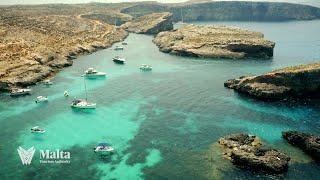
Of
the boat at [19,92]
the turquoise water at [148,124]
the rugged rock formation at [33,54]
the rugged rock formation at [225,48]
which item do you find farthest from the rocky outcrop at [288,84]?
the rugged rock formation at [33,54]

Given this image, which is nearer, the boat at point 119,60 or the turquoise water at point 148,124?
the turquoise water at point 148,124

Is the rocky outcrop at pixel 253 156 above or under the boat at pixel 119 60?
under

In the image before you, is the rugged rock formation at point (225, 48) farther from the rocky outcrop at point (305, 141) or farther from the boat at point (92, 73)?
the rocky outcrop at point (305, 141)

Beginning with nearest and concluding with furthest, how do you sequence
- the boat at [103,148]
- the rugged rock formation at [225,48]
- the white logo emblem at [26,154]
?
Answer: the white logo emblem at [26,154]
the boat at [103,148]
the rugged rock formation at [225,48]

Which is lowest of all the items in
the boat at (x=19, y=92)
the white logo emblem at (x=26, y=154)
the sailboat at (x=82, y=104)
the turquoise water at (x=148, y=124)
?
the turquoise water at (x=148, y=124)

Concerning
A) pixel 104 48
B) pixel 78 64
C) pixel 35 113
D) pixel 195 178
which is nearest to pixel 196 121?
pixel 195 178

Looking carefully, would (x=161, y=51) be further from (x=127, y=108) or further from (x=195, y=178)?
(x=195, y=178)

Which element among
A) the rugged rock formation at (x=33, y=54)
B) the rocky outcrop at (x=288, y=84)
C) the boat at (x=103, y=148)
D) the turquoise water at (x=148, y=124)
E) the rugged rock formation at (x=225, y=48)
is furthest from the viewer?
the rugged rock formation at (x=225, y=48)
